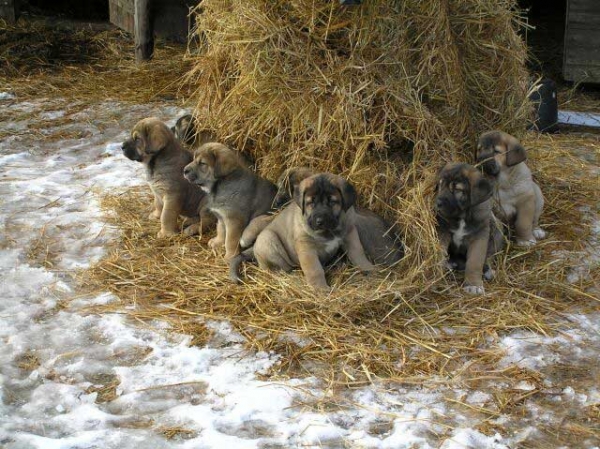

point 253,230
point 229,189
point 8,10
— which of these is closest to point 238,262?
point 253,230

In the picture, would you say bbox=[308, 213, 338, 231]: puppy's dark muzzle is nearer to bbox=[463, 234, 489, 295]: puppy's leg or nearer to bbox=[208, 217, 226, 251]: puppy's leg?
bbox=[463, 234, 489, 295]: puppy's leg

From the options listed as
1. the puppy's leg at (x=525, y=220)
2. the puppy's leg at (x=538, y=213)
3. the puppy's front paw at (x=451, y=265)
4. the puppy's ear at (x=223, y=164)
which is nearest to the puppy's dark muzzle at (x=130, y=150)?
the puppy's ear at (x=223, y=164)

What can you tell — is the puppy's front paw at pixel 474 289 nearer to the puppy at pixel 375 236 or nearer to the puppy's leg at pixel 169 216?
the puppy at pixel 375 236

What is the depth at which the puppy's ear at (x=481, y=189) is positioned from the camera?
6.57 metres

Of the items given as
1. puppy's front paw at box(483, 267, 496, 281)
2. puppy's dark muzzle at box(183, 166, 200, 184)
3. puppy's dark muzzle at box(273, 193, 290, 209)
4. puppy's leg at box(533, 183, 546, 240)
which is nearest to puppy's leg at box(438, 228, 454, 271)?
puppy's front paw at box(483, 267, 496, 281)

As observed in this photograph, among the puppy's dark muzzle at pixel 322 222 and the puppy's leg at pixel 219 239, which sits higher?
the puppy's dark muzzle at pixel 322 222

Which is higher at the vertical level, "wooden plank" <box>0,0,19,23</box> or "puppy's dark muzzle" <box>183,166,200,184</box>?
"wooden plank" <box>0,0,19,23</box>

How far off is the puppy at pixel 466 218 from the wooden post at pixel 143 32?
23.7ft

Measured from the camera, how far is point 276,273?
681 centimetres

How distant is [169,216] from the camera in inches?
307

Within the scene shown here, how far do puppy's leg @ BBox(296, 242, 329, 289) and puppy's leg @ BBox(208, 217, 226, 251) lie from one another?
1068mm

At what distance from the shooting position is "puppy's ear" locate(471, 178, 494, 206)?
21.6ft

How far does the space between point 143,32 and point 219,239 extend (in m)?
6.20

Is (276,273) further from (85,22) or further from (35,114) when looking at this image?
(85,22)
